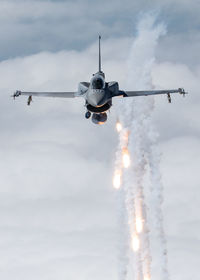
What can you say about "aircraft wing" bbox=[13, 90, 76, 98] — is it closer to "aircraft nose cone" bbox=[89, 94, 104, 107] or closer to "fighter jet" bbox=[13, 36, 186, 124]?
"fighter jet" bbox=[13, 36, 186, 124]

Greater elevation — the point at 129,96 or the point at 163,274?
the point at 129,96

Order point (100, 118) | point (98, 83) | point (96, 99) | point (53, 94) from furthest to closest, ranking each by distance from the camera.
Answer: point (53, 94), point (100, 118), point (98, 83), point (96, 99)

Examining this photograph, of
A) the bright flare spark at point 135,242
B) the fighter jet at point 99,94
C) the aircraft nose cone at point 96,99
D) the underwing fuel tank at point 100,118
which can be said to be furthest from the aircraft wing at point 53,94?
the bright flare spark at point 135,242

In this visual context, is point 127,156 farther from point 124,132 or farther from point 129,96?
point 129,96

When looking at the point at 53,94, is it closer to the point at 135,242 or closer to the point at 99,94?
the point at 99,94

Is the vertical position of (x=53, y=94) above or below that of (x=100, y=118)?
above

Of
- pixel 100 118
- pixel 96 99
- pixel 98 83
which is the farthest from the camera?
pixel 100 118

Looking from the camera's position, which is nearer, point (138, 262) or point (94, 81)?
point (94, 81)

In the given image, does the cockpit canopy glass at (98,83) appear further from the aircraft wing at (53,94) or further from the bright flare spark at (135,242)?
the bright flare spark at (135,242)

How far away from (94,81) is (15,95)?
1466 cm

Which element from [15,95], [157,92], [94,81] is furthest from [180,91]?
[15,95]

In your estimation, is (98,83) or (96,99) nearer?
(96,99)

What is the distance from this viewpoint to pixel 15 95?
17488cm

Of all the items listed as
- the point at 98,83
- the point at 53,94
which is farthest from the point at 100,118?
the point at 53,94
